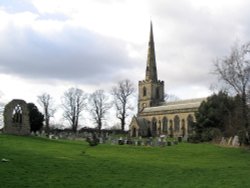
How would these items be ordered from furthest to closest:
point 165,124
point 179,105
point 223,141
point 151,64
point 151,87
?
point 151,64, point 151,87, point 165,124, point 179,105, point 223,141

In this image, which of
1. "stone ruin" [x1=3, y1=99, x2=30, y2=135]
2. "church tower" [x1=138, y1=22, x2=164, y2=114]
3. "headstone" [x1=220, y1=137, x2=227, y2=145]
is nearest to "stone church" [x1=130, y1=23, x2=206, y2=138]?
"church tower" [x1=138, y1=22, x2=164, y2=114]

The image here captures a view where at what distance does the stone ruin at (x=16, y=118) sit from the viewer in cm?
4022

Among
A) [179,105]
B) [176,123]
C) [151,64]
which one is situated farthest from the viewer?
[151,64]

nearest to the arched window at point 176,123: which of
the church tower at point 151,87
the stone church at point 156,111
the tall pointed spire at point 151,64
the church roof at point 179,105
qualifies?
the stone church at point 156,111

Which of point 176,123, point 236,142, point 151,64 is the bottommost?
point 236,142

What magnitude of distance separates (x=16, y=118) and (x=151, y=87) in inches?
2173

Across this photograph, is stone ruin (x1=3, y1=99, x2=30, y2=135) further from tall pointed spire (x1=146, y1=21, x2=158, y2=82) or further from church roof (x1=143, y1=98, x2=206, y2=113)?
tall pointed spire (x1=146, y1=21, x2=158, y2=82)

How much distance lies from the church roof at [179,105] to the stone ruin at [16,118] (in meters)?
40.7

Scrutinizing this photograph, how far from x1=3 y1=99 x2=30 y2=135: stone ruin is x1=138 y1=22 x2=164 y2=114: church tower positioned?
54403 millimetres

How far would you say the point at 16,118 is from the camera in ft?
135

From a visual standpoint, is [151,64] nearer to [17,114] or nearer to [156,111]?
[156,111]

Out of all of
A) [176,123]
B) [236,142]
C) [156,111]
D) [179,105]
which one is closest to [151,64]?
[156,111]

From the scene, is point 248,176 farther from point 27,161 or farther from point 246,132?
point 246,132

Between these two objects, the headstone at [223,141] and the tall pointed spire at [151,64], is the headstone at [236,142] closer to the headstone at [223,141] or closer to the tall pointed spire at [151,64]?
the headstone at [223,141]
